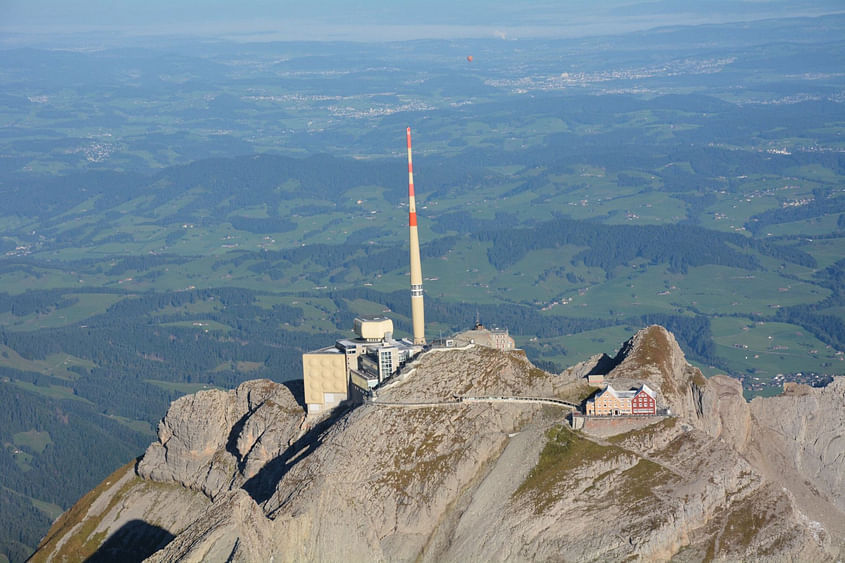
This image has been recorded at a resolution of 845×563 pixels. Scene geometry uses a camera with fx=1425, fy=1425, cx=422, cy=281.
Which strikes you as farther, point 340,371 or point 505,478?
point 340,371

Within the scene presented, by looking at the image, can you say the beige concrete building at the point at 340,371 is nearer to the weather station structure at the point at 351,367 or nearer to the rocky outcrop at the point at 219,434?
the weather station structure at the point at 351,367

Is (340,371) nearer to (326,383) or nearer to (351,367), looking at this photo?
(351,367)

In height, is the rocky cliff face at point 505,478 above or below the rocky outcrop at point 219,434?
above

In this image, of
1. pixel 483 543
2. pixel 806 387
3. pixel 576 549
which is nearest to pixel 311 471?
pixel 483 543

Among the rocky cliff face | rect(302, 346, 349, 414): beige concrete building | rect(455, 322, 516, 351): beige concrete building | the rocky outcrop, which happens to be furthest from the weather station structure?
rect(455, 322, 516, 351): beige concrete building

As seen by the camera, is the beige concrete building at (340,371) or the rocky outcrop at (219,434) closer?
the beige concrete building at (340,371)

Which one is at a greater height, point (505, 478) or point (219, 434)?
point (505, 478)

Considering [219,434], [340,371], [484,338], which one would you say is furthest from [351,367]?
[219,434]

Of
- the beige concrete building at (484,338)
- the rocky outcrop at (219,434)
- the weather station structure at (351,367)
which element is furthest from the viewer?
the rocky outcrop at (219,434)

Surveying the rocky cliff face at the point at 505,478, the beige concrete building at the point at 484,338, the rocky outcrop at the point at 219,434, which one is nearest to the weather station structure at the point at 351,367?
the rocky outcrop at the point at 219,434

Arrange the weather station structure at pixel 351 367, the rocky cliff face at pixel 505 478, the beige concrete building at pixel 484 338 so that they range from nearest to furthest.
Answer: the rocky cliff face at pixel 505 478
the weather station structure at pixel 351 367
the beige concrete building at pixel 484 338
